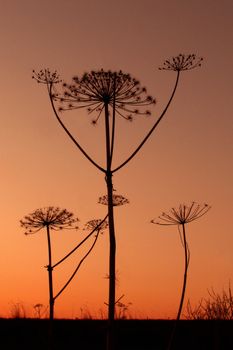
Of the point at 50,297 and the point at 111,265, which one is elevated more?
the point at 111,265
